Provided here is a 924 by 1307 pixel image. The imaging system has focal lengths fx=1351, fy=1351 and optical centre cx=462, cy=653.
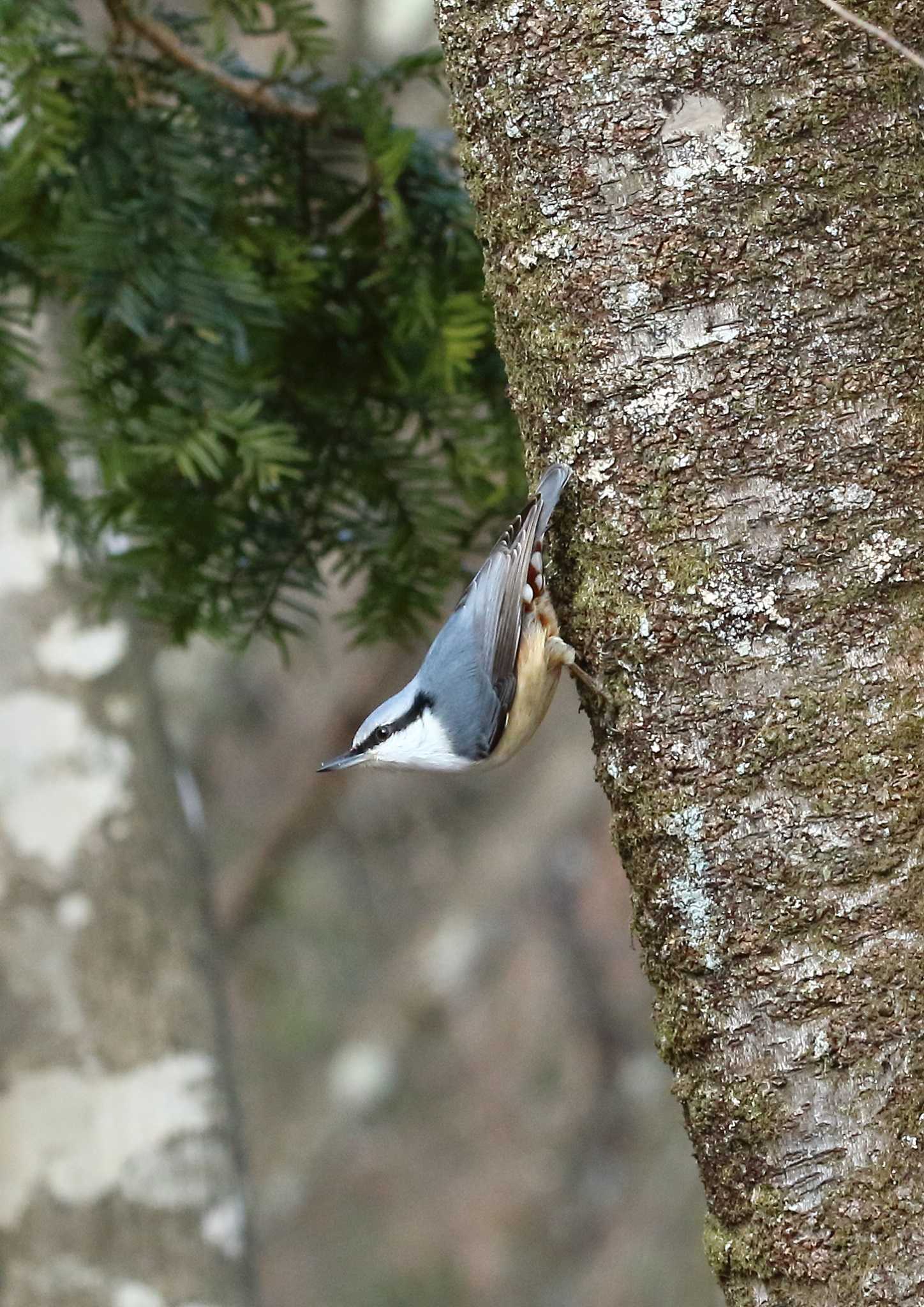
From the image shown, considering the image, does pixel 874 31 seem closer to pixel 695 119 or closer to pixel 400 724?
pixel 695 119

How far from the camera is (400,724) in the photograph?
6.81 ft

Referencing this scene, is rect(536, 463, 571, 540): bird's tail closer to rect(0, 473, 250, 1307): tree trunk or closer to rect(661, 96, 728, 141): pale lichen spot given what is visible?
rect(661, 96, 728, 141): pale lichen spot

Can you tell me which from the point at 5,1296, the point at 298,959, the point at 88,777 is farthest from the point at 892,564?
the point at 298,959

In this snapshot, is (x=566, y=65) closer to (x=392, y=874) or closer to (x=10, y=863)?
(x=10, y=863)

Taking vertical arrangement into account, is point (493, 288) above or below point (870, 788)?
above

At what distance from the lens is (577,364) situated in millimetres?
1272

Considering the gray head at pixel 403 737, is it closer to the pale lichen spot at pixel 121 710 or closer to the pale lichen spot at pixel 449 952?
the pale lichen spot at pixel 121 710

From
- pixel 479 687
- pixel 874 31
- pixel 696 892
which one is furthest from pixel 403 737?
pixel 874 31

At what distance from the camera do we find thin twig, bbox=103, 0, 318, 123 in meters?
1.57

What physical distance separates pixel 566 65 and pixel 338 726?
11.4 ft

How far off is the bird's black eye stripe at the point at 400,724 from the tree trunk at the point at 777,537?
838 millimetres

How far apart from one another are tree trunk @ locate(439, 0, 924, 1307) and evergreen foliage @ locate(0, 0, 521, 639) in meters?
0.33

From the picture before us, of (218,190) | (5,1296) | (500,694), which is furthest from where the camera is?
(5,1296)

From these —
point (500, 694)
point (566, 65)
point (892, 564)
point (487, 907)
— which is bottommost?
point (487, 907)
